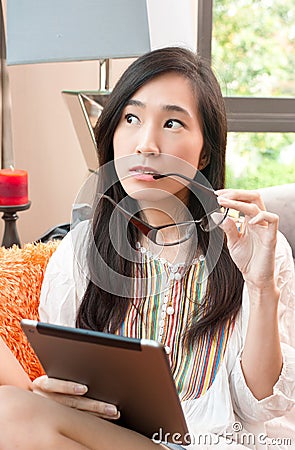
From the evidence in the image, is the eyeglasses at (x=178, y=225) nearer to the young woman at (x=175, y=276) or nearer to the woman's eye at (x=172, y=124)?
the young woman at (x=175, y=276)

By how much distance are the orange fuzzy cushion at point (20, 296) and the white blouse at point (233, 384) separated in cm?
9

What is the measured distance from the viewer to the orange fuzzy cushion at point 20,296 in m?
1.63

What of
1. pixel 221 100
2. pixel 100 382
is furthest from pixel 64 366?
pixel 221 100

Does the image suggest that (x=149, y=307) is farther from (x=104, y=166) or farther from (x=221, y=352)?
(x=104, y=166)

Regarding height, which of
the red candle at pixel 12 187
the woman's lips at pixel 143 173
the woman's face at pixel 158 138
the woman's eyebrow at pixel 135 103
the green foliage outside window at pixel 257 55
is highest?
the green foliage outside window at pixel 257 55

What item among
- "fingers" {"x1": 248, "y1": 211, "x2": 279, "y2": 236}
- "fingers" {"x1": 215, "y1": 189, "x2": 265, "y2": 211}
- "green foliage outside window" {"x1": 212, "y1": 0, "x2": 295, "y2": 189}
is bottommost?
"fingers" {"x1": 248, "y1": 211, "x2": 279, "y2": 236}

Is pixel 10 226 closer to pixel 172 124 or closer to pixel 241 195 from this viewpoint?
pixel 172 124

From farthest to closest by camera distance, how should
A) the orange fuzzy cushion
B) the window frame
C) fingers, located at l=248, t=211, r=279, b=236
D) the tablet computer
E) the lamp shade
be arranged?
the window frame → the lamp shade → the orange fuzzy cushion → fingers, located at l=248, t=211, r=279, b=236 → the tablet computer

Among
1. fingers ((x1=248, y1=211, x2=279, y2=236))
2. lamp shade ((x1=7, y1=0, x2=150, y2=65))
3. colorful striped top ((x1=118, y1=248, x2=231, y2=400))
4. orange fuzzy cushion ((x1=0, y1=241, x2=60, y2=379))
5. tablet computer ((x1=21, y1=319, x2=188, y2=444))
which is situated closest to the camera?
tablet computer ((x1=21, y1=319, x2=188, y2=444))

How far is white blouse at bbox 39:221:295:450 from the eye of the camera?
4.44 ft

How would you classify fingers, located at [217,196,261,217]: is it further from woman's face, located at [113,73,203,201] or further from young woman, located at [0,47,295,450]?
woman's face, located at [113,73,203,201]

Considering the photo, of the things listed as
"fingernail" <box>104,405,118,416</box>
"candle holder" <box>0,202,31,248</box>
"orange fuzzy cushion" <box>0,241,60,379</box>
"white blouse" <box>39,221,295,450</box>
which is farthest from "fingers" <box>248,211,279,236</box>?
"candle holder" <box>0,202,31,248</box>

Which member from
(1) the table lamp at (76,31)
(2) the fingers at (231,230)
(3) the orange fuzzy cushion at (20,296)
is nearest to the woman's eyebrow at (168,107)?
(2) the fingers at (231,230)

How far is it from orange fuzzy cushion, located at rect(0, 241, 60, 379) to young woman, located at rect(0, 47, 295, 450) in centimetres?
10
